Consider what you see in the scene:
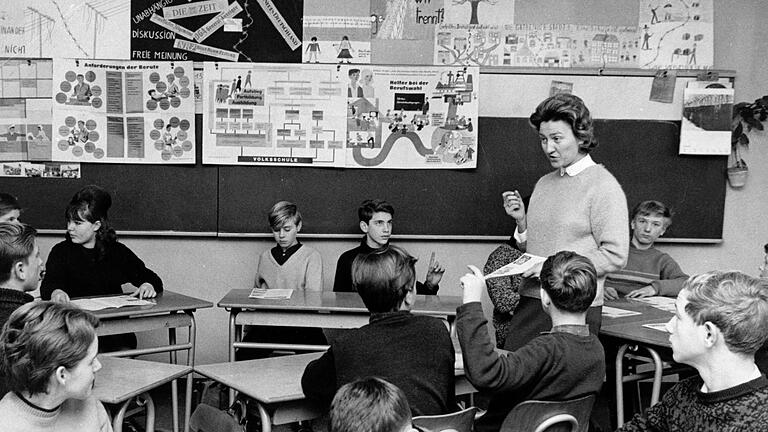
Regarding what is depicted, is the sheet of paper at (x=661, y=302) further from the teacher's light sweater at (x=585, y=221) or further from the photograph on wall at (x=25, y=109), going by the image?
the photograph on wall at (x=25, y=109)

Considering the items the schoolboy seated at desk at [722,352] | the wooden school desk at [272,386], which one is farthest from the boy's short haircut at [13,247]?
the schoolboy seated at desk at [722,352]

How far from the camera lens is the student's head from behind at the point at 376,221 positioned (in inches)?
183

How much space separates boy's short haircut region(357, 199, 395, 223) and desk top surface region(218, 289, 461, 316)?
58 cm

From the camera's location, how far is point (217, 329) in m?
5.15

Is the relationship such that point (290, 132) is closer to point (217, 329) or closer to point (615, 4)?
point (217, 329)

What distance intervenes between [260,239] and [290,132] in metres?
0.68

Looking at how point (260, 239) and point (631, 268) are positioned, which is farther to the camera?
point (260, 239)

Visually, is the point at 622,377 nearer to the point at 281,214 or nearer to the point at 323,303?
the point at 323,303

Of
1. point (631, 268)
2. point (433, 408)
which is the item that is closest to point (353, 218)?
point (631, 268)

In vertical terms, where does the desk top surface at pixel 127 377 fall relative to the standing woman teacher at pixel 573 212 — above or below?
below

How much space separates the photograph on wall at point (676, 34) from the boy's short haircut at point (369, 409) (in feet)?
12.4

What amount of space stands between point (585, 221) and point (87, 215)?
251 cm

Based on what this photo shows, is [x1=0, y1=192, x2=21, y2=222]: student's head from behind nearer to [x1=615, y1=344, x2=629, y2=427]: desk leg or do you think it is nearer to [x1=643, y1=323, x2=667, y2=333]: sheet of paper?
[x1=615, y1=344, x2=629, y2=427]: desk leg

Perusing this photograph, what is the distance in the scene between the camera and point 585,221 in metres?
3.09
